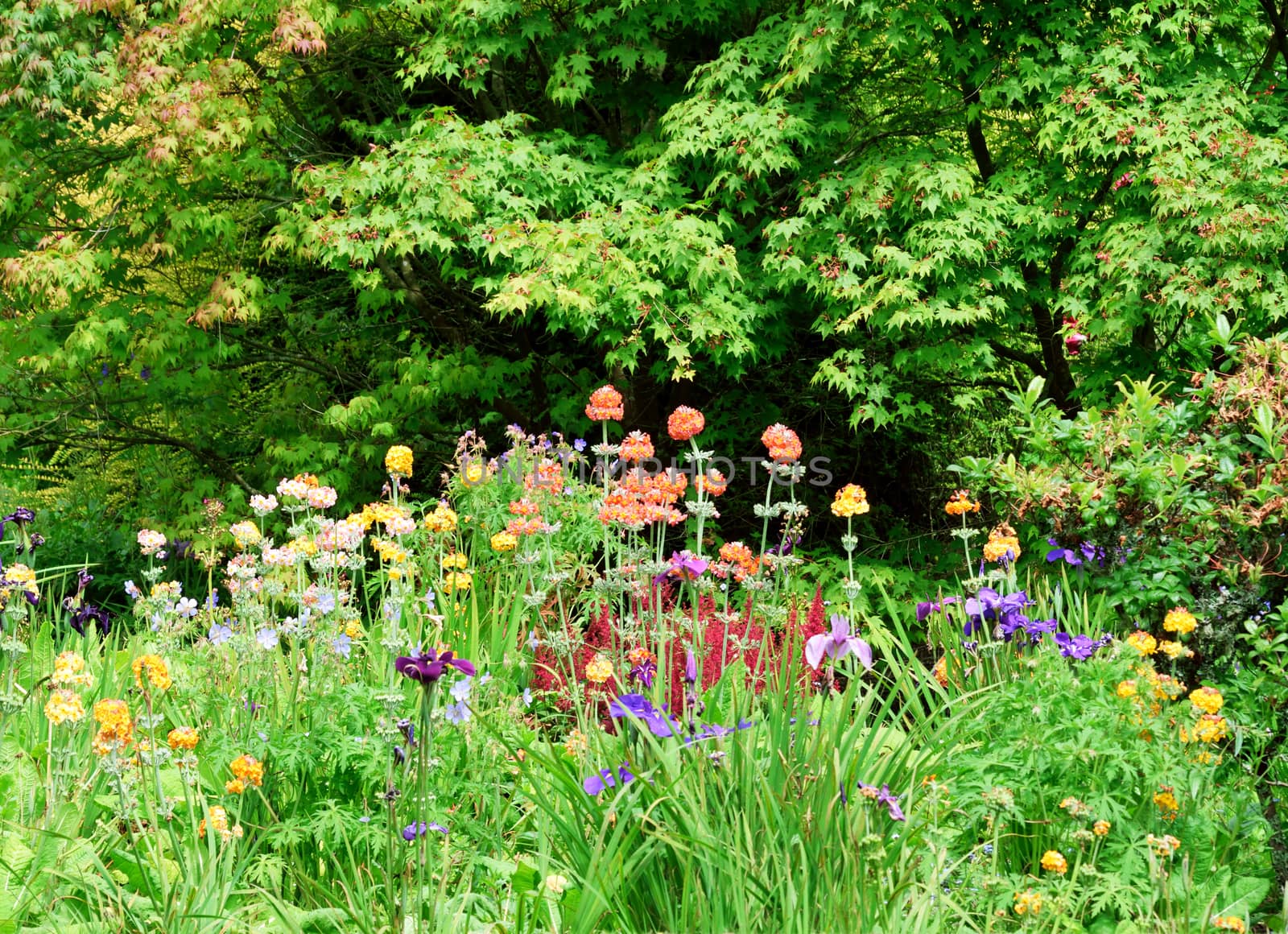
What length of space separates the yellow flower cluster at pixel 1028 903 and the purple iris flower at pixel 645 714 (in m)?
0.73

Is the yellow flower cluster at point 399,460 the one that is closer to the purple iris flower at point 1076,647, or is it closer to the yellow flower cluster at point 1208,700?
the purple iris flower at point 1076,647

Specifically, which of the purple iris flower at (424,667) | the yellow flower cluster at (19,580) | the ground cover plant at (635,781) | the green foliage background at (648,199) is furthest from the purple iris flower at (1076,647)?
the green foliage background at (648,199)

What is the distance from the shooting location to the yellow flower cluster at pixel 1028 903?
2.17m

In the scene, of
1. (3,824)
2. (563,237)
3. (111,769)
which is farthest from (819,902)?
(563,237)

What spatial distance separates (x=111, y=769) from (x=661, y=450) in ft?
18.3

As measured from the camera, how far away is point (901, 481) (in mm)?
8453

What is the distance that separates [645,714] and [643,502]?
1.02 meters

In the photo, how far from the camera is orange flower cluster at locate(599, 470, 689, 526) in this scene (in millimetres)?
2969

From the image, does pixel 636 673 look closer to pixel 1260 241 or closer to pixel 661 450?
pixel 1260 241

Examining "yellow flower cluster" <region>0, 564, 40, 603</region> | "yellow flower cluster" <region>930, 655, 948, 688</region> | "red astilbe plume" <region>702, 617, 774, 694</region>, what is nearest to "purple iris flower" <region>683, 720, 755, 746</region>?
"red astilbe plume" <region>702, 617, 774, 694</region>

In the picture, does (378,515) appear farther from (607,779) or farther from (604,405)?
(607,779)

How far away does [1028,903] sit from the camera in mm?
2215

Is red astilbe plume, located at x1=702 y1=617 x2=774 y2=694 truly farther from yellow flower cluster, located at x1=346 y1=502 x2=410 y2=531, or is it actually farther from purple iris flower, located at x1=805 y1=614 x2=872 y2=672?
yellow flower cluster, located at x1=346 y1=502 x2=410 y2=531

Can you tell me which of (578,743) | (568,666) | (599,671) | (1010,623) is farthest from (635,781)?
(568,666)
